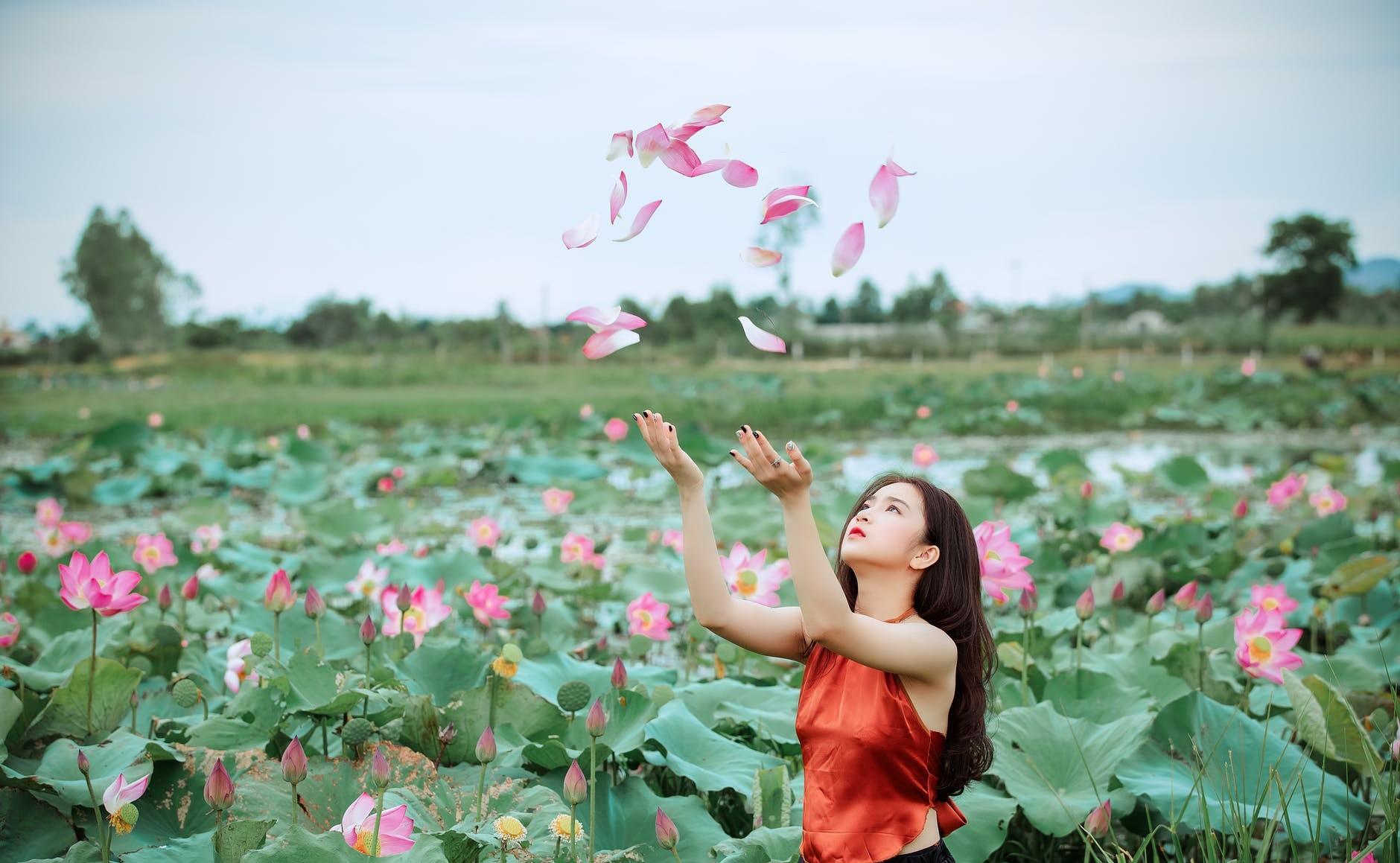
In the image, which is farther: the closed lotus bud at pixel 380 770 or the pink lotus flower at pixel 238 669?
the pink lotus flower at pixel 238 669

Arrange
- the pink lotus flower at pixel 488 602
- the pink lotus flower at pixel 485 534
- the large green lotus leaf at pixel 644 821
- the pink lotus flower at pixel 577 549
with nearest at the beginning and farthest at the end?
the large green lotus leaf at pixel 644 821 → the pink lotus flower at pixel 488 602 → the pink lotus flower at pixel 577 549 → the pink lotus flower at pixel 485 534

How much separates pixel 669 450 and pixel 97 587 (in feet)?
3.50

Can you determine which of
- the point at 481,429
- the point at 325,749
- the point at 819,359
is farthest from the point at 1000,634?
the point at 819,359

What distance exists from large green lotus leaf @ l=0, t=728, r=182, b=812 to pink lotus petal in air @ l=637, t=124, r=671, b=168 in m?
1.11

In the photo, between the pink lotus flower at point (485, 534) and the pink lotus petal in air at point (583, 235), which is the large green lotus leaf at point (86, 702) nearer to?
the pink lotus petal in air at point (583, 235)

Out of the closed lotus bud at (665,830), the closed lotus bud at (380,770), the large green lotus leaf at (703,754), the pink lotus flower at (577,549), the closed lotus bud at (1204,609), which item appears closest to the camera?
the closed lotus bud at (380,770)

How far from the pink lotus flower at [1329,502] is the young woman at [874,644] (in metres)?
3.19

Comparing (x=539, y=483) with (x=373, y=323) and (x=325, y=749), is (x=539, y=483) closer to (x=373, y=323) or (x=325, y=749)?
(x=325, y=749)

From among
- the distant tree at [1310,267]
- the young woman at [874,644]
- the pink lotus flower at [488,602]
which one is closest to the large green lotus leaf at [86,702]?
the pink lotus flower at [488,602]

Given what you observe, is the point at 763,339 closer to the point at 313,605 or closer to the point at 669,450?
the point at 669,450

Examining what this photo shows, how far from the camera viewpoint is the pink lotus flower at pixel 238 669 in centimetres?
208

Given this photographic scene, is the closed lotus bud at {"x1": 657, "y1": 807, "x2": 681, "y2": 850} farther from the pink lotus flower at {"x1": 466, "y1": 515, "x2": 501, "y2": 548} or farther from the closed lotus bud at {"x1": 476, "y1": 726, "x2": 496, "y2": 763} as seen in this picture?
the pink lotus flower at {"x1": 466, "y1": 515, "x2": 501, "y2": 548}

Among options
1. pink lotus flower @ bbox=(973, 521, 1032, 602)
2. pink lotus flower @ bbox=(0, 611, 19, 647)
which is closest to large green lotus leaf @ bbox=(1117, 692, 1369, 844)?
pink lotus flower @ bbox=(973, 521, 1032, 602)

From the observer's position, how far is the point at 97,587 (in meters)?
1.77
